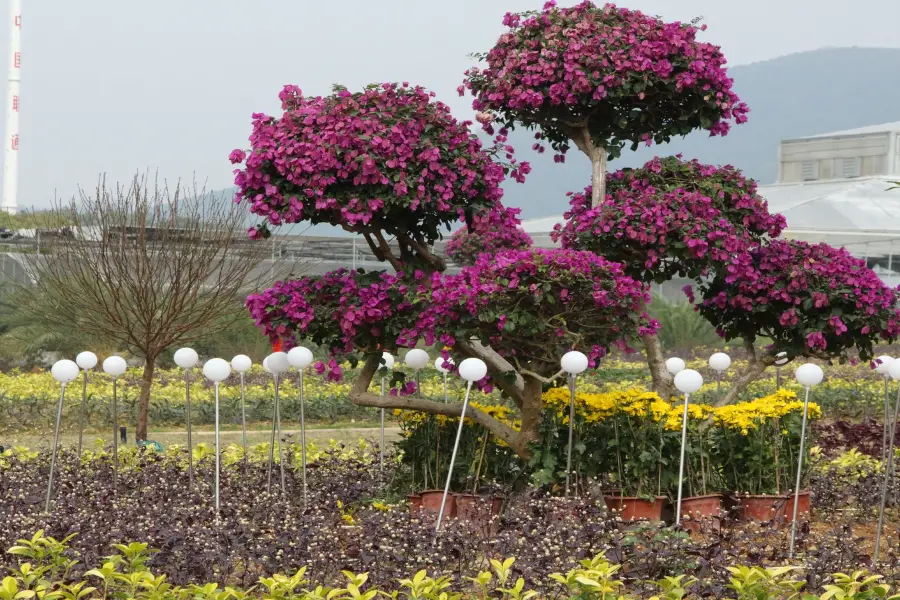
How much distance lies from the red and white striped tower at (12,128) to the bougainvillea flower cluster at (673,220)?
27.4 metres

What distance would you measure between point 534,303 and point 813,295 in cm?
167

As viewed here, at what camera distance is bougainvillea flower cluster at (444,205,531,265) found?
18.9ft

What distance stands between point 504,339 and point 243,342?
10.7 meters

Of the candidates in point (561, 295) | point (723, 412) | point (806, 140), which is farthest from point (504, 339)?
point (806, 140)

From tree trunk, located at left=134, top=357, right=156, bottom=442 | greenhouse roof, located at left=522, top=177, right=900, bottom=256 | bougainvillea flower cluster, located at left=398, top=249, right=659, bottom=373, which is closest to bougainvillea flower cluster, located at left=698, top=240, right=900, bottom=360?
bougainvillea flower cluster, located at left=398, top=249, right=659, bottom=373

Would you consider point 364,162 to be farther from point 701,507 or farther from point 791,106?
point 791,106

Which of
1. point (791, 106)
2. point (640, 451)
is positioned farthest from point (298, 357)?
point (791, 106)

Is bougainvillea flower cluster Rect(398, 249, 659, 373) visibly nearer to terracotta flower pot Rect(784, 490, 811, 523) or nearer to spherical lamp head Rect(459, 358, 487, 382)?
spherical lamp head Rect(459, 358, 487, 382)

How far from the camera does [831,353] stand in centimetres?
644

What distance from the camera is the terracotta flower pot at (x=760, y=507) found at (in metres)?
5.83

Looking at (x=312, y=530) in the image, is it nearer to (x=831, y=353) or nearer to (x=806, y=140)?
(x=831, y=353)

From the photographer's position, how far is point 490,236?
410 inches

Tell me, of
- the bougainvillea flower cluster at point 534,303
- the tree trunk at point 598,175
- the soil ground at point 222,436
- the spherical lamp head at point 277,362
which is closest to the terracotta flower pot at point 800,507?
the bougainvillea flower cluster at point 534,303

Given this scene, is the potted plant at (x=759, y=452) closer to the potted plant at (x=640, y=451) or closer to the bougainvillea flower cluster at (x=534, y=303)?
the potted plant at (x=640, y=451)
